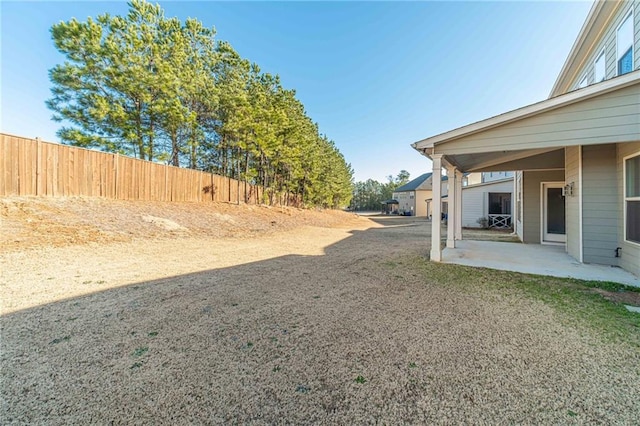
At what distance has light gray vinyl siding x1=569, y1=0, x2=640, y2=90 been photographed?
4844 millimetres

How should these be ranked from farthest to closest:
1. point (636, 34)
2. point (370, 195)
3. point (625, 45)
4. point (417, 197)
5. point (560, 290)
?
point (370, 195) → point (417, 197) → point (625, 45) → point (636, 34) → point (560, 290)

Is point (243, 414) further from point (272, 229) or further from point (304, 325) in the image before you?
point (272, 229)

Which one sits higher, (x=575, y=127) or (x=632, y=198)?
(x=575, y=127)

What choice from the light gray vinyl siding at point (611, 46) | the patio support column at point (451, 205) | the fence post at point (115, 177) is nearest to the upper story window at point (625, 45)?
the light gray vinyl siding at point (611, 46)

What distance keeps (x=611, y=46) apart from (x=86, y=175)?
15.6 metres

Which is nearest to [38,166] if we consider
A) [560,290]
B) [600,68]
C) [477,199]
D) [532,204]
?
[560,290]

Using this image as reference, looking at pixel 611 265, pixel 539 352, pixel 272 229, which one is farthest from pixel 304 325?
pixel 272 229

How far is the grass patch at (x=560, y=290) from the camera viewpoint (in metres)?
2.82

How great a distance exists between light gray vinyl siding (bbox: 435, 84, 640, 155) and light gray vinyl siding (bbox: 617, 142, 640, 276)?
2.60 ft

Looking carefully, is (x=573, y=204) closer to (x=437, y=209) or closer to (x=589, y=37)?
(x=437, y=209)

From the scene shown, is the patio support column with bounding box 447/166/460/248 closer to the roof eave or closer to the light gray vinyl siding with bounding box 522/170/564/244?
the roof eave

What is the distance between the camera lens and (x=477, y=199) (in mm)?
16859

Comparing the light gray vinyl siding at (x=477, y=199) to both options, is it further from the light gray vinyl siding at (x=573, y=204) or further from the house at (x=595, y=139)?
the light gray vinyl siding at (x=573, y=204)

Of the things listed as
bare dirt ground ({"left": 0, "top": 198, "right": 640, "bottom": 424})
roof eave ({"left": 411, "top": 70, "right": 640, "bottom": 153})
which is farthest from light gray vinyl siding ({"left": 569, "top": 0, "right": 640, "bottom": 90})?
bare dirt ground ({"left": 0, "top": 198, "right": 640, "bottom": 424})
